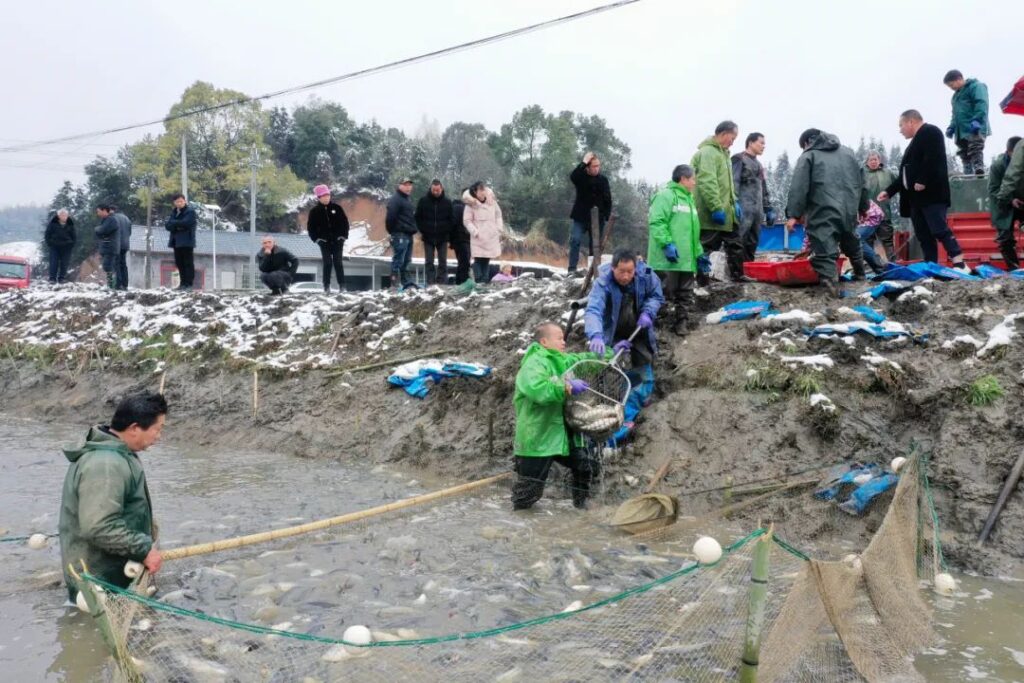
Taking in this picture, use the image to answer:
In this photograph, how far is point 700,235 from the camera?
30.9ft

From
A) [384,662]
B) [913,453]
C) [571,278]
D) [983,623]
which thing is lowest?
[983,623]

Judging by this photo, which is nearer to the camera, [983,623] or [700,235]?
[983,623]

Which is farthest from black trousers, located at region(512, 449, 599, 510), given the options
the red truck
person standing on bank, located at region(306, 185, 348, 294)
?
the red truck

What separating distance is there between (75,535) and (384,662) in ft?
7.62

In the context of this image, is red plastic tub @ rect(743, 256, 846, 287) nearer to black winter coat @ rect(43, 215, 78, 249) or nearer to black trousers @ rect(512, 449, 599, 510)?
black trousers @ rect(512, 449, 599, 510)

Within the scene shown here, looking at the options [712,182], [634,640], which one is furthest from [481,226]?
[634,640]

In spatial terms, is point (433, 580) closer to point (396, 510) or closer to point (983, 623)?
point (396, 510)

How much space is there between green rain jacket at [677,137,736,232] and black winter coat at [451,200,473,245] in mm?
5322

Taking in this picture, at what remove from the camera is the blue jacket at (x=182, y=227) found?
14.9 meters

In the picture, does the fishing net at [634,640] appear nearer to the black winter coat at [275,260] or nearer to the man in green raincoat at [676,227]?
the man in green raincoat at [676,227]

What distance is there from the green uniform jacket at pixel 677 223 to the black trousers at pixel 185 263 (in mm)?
10592

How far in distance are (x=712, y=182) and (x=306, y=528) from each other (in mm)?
5874

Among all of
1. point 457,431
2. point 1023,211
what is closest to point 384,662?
point 457,431

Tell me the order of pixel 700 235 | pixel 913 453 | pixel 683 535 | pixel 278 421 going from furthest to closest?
1. pixel 278 421
2. pixel 700 235
3. pixel 683 535
4. pixel 913 453
